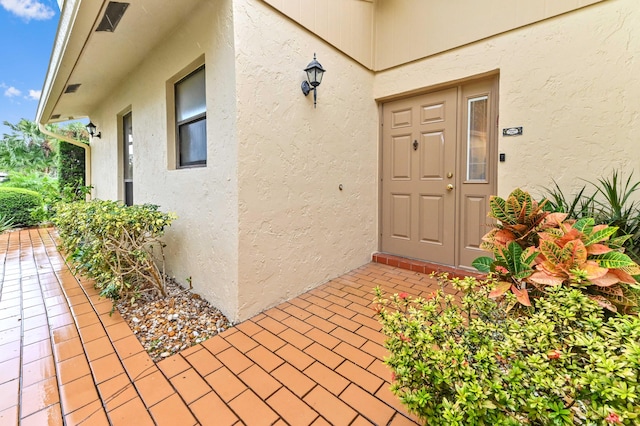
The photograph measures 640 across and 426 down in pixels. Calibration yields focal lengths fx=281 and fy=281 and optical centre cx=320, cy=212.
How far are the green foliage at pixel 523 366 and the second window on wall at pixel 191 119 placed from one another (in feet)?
8.76

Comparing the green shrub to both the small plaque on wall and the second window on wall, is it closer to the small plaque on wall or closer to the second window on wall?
the second window on wall

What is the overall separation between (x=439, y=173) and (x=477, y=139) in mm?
557

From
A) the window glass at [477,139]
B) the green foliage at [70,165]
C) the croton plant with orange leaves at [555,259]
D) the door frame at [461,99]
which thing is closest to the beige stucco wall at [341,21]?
the door frame at [461,99]

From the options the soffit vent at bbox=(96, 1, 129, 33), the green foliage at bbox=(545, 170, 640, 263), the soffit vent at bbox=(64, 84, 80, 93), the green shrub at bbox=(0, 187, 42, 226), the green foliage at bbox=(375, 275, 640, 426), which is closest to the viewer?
the green foliage at bbox=(375, 275, 640, 426)

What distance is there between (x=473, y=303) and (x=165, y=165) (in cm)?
344

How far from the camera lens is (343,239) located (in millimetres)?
3529

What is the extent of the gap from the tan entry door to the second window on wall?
94.0 inches

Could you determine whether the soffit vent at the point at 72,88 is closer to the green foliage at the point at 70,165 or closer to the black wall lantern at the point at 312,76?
the green foliage at the point at 70,165

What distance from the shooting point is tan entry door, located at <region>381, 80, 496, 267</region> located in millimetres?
3285

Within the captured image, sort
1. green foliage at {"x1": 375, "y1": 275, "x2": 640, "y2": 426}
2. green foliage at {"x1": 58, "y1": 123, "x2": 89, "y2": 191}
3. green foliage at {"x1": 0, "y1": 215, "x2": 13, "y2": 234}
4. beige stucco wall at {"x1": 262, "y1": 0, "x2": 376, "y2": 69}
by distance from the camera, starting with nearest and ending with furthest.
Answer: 1. green foliage at {"x1": 375, "y1": 275, "x2": 640, "y2": 426}
2. beige stucco wall at {"x1": 262, "y1": 0, "x2": 376, "y2": 69}
3. green foliage at {"x1": 0, "y1": 215, "x2": 13, "y2": 234}
4. green foliage at {"x1": 58, "y1": 123, "x2": 89, "y2": 191}

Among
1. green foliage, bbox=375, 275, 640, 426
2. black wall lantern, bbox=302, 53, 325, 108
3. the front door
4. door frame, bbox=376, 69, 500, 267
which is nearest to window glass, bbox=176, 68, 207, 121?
black wall lantern, bbox=302, 53, 325, 108

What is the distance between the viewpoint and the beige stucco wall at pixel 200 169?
2.42 m

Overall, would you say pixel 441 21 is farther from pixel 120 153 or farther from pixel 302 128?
pixel 120 153

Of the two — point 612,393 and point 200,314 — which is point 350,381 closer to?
point 612,393
